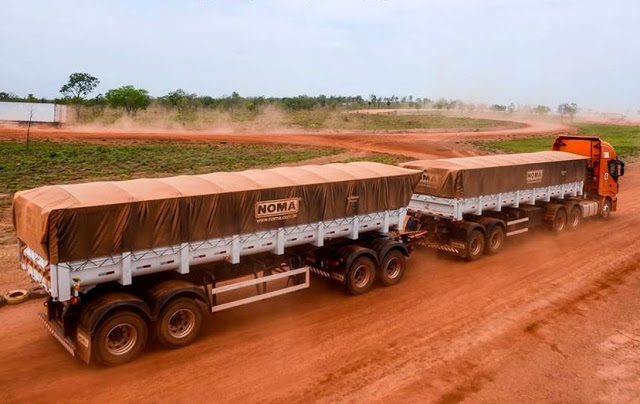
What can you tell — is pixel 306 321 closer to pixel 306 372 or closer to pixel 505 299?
pixel 306 372

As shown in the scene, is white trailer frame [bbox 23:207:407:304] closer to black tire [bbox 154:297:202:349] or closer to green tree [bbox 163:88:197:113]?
black tire [bbox 154:297:202:349]

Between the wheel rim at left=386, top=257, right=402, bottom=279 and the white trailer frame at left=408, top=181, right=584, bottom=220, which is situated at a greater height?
A: the white trailer frame at left=408, top=181, right=584, bottom=220

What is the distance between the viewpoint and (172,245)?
1002 cm

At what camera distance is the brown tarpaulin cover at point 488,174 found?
15609 millimetres

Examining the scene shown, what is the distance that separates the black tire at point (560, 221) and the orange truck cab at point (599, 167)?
284 cm

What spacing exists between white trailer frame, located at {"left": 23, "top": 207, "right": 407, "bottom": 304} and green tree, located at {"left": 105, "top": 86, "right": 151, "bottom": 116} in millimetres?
64897

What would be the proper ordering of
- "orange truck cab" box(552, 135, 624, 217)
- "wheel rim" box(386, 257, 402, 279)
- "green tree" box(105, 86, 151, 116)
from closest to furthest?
1. "wheel rim" box(386, 257, 402, 279)
2. "orange truck cab" box(552, 135, 624, 217)
3. "green tree" box(105, 86, 151, 116)

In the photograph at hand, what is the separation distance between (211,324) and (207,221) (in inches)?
91.6

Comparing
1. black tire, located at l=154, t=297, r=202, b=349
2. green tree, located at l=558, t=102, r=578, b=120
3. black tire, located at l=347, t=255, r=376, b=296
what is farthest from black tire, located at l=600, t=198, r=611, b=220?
green tree, located at l=558, t=102, r=578, b=120

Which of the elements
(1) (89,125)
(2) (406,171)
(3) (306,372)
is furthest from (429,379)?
(1) (89,125)

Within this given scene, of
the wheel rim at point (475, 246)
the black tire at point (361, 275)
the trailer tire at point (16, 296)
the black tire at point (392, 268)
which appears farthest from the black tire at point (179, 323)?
the wheel rim at point (475, 246)

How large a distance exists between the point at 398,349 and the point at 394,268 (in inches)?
158

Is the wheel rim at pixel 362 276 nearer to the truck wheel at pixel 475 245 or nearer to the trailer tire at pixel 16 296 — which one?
the truck wheel at pixel 475 245

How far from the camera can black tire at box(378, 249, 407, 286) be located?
44.7 ft
